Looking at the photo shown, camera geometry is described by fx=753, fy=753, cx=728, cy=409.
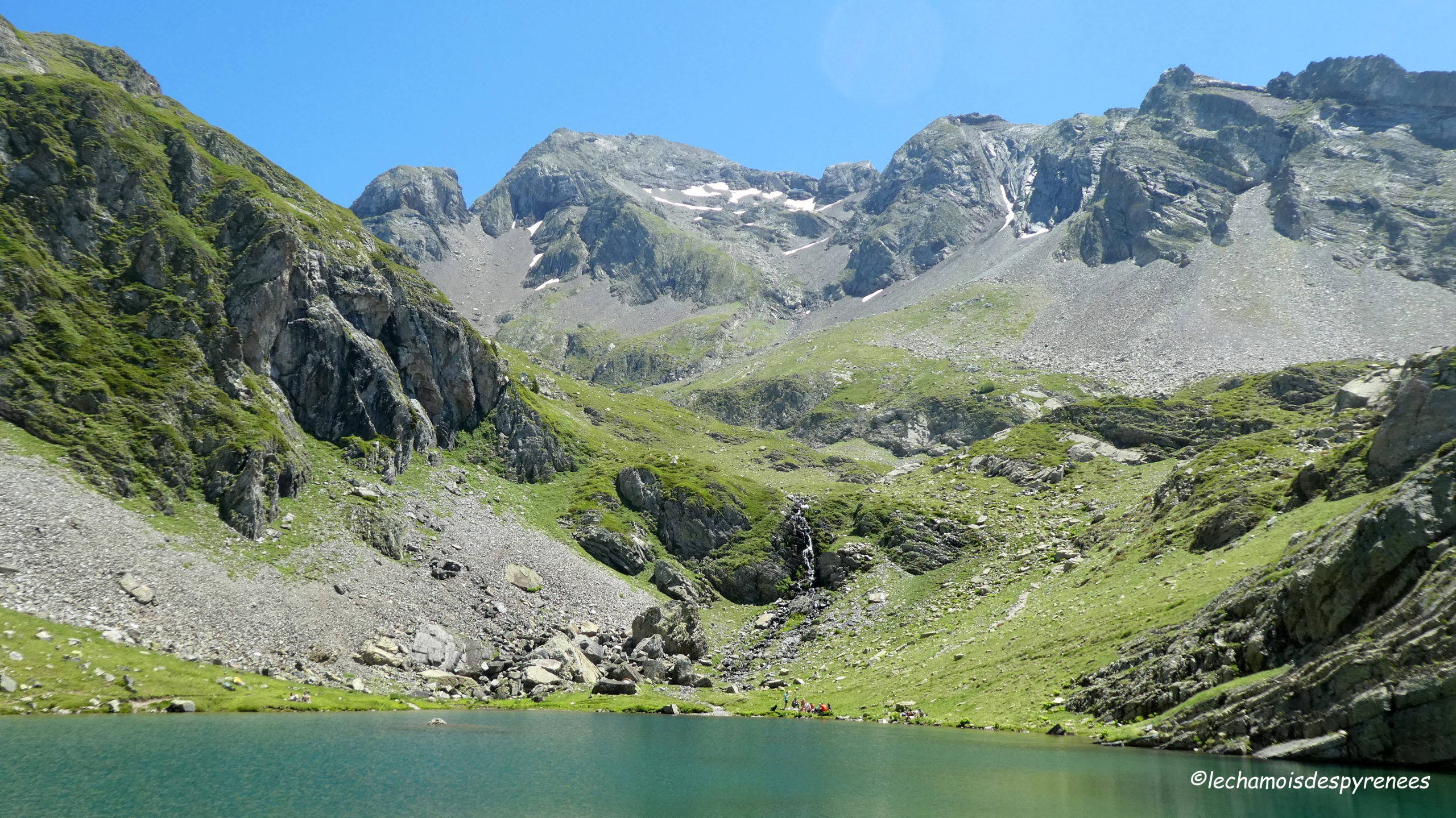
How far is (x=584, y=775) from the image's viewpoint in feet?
125

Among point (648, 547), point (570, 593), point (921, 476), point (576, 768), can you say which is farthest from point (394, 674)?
point (921, 476)

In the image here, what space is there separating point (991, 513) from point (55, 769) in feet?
359

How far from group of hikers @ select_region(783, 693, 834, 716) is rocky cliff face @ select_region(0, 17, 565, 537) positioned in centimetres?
5670

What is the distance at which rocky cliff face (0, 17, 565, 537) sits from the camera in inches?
2960

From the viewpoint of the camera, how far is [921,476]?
150 m

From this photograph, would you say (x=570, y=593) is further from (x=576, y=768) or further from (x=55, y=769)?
(x=55, y=769)

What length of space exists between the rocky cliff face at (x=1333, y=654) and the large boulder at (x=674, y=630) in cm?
4913

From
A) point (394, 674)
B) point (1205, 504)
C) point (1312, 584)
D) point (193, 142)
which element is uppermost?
point (193, 142)

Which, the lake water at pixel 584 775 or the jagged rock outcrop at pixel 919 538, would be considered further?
the jagged rock outcrop at pixel 919 538

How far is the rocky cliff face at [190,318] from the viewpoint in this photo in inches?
2960

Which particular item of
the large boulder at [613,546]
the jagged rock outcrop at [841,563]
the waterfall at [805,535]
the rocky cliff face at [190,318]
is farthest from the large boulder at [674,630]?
the rocky cliff face at [190,318]

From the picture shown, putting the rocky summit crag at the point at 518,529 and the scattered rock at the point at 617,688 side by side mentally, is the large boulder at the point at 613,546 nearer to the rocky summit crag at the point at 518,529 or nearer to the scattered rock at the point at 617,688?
the rocky summit crag at the point at 518,529

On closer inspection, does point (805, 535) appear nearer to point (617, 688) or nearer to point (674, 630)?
point (674, 630)

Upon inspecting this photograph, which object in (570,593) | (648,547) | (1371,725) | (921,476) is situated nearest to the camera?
(1371,725)
